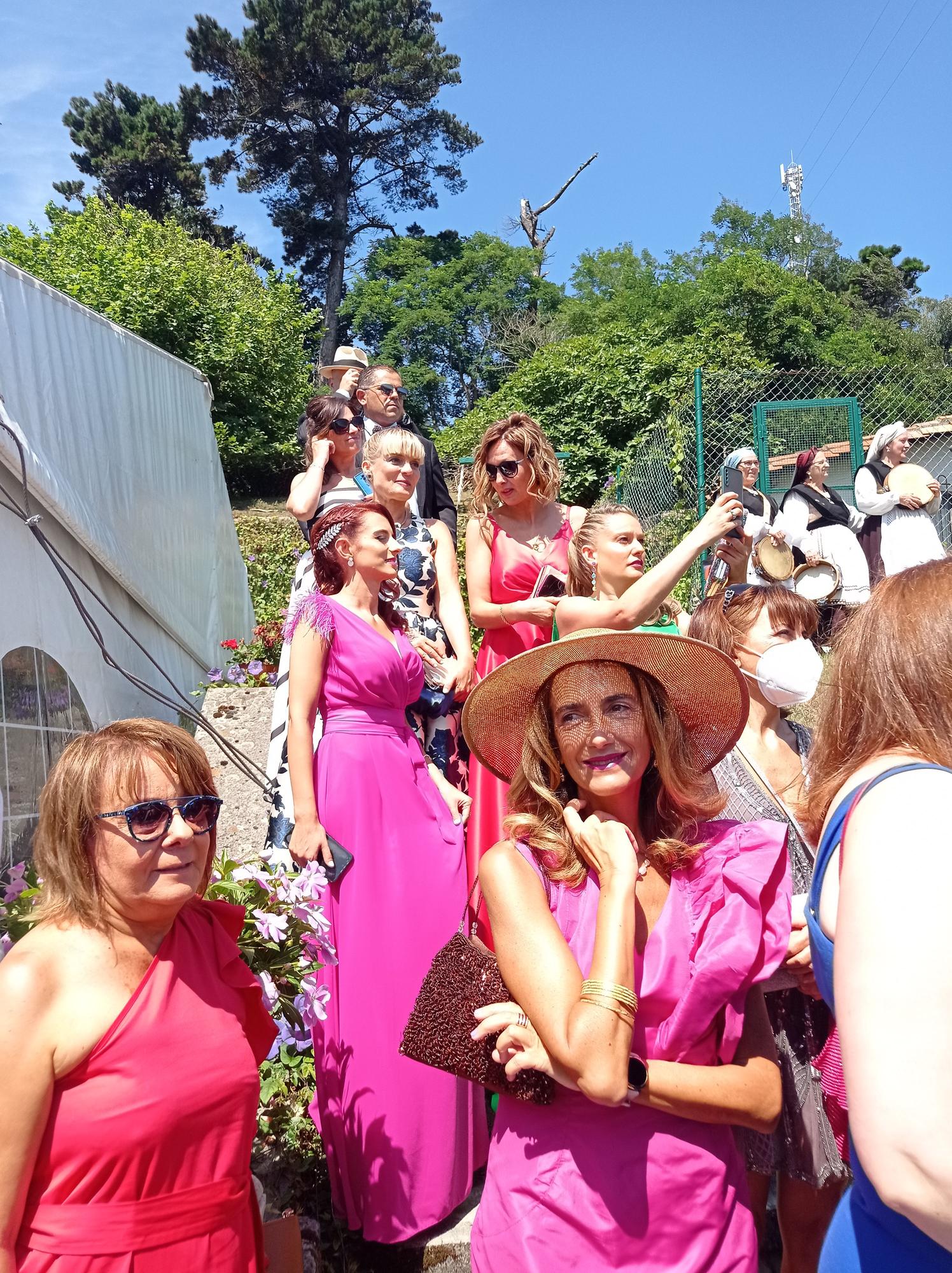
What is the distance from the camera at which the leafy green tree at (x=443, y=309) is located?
36.7 m

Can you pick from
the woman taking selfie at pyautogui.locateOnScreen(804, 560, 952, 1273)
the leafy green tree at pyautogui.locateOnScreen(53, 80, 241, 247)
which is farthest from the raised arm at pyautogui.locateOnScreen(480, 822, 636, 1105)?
the leafy green tree at pyautogui.locateOnScreen(53, 80, 241, 247)

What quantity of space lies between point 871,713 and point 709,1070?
31.2 inches

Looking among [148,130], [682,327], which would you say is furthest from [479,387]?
[148,130]

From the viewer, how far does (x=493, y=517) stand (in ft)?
14.0

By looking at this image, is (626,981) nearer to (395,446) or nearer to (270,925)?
(270,925)

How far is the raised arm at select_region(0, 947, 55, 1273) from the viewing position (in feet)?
5.22

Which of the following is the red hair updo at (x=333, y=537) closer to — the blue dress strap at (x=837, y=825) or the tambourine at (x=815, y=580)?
the blue dress strap at (x=837, y=825)

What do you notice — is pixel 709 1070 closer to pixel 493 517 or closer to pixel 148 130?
pixel 493 517

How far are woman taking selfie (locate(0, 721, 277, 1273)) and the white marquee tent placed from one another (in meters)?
1.53

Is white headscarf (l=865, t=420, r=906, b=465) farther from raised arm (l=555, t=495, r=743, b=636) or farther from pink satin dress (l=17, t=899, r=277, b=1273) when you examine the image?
pink satin dress (l=17, t=899, r=277, b=1273)

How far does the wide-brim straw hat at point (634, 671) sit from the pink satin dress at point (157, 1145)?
2.58 feet

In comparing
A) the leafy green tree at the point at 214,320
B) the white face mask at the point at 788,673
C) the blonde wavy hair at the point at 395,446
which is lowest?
the white face mask at the point at 788,673

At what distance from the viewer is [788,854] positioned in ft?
7.06

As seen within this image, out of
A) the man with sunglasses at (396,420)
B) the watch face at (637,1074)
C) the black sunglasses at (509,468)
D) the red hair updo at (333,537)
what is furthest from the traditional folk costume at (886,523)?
the watch face at (637,1074)
